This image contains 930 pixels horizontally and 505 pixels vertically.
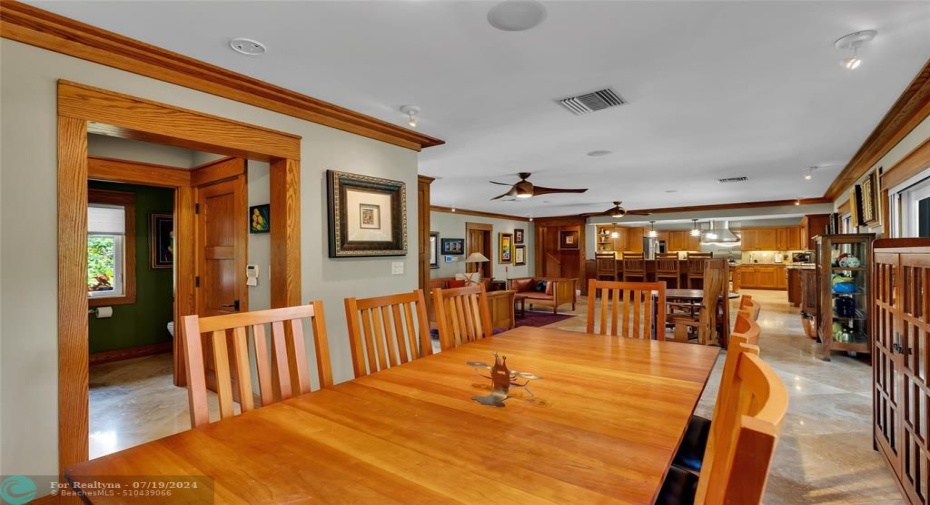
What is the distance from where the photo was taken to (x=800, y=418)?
2977 millimetres

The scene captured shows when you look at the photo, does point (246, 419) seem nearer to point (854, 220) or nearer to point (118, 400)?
point (118, 400)

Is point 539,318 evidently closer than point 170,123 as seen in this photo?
No

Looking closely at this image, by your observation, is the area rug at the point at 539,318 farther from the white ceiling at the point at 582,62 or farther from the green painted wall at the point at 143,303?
the green painted wall at the point at 143,303

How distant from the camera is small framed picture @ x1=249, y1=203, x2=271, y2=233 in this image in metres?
3.12

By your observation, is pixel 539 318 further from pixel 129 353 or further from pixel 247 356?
pixel 247 356

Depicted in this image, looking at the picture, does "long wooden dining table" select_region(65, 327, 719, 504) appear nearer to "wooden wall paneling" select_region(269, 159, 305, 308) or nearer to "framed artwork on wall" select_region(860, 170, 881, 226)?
"wooden wall paneling" select_region(269, 159, 305, 308)

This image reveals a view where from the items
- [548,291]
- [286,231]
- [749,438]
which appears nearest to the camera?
[749,438]

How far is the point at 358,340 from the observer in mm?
1754

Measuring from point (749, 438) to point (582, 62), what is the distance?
2.20 metres

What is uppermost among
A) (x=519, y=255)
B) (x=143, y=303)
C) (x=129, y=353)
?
(x=519, y=255)

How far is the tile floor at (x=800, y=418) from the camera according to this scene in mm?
2135

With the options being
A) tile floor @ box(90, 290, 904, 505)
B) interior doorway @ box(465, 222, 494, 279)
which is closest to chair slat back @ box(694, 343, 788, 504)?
tile floor @ box(90, 290, 904, 505)

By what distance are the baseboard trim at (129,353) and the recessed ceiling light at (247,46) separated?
4.35 metres

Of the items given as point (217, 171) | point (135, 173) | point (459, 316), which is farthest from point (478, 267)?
point (459, 316)
